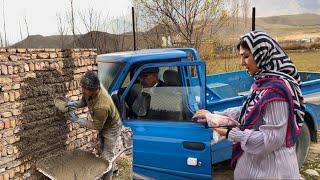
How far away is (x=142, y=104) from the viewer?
4.45 meters

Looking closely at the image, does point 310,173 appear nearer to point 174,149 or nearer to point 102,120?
point 174,149

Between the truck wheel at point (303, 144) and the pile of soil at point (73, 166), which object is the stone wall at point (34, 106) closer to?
the pile of soil at point (73, 166)

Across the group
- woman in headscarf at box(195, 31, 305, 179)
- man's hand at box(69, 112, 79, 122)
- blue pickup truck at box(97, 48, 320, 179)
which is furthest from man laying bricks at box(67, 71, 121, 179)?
woman in headscarf at box(195, 31, 305, 179)

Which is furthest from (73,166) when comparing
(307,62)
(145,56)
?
(307,62)

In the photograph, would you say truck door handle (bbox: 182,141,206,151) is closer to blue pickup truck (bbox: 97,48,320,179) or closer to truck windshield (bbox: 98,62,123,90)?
blue pickup truck (bbox: 97,48,320,179)

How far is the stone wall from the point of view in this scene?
382cm

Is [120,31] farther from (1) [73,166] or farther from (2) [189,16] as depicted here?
(1) [73,166]

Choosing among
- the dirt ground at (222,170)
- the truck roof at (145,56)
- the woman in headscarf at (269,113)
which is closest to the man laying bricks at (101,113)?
the truck roof at (145,56)

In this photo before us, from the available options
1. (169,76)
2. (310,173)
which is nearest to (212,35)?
(310,173)

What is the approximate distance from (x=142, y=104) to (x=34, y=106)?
1182 mm

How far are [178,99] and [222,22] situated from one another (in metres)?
9.38

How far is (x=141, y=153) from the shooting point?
13.8 feet

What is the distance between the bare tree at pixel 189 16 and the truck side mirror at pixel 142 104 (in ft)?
26.8

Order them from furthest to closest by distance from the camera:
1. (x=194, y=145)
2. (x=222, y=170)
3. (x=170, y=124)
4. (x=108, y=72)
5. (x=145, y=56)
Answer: (x=222, y=170)
(x=108, y=72)
(x=145, y=56)
(x=170, y=124)
(x=194, y=145)
